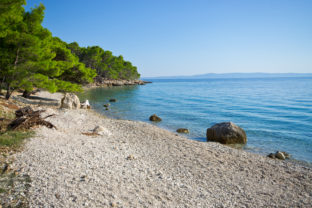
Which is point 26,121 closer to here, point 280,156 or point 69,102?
point 69,102

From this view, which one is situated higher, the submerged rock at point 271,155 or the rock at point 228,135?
the rock at point 228,135

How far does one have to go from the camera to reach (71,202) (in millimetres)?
4688

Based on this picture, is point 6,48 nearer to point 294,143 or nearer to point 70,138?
point 70,138

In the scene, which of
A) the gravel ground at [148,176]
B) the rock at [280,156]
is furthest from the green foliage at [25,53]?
the rock at [280,156]

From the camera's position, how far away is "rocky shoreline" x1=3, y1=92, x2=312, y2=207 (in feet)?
17.2

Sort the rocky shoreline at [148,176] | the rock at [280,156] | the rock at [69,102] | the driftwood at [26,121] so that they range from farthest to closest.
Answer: the rock at [69,102], the rock at [280,156], the driftwood at [26,121], the rocky shoreline at [148,176]

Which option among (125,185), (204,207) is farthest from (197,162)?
(125,185)

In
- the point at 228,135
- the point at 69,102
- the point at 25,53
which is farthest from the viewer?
the point at 69,102

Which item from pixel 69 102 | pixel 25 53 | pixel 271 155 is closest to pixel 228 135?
pixel 271 155

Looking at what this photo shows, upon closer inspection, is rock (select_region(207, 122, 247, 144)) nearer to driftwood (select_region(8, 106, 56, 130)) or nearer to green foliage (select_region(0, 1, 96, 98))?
driftwood (select_region(8, 106, 56, 130))

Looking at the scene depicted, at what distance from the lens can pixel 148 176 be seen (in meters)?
6.94

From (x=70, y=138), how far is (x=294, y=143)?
588 inches

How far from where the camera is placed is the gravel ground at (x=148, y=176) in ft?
17.2

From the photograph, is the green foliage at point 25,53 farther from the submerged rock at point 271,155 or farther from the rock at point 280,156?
the rock at point 280,156
